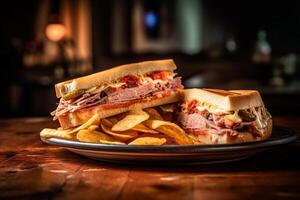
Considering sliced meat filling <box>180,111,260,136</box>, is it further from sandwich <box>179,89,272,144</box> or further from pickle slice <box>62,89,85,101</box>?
pickle slice <box>62,89,85,101</box>

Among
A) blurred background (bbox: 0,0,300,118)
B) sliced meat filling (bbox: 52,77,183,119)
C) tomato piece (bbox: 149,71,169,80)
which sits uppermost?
tomato piece (bbox: 149,71,169,80)

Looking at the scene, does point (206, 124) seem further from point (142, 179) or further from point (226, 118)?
point (142, 179)

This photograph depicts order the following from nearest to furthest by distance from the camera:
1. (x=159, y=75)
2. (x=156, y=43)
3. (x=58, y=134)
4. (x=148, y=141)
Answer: (x=148, y=141) < (x=58, y=134) < (x=159, y=75) < (x=156, y=43)

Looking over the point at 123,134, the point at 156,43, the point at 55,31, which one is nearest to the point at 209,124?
the point at 123,134

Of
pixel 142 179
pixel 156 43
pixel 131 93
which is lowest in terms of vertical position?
pixel 156 43

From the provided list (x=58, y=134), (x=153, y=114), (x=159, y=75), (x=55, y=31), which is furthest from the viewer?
(x=55, y=31)

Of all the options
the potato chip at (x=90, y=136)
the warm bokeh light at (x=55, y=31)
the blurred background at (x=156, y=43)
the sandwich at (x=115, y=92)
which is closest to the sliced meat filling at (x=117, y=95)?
the sandwich at (x=115, y=92)

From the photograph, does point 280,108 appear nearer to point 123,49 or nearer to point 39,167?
point 39,167

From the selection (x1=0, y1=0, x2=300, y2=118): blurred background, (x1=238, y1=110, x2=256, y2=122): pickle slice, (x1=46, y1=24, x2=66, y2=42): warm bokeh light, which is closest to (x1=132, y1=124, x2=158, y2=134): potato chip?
(x1=238, y1=110, x2=256, y2=122): pickle slice
